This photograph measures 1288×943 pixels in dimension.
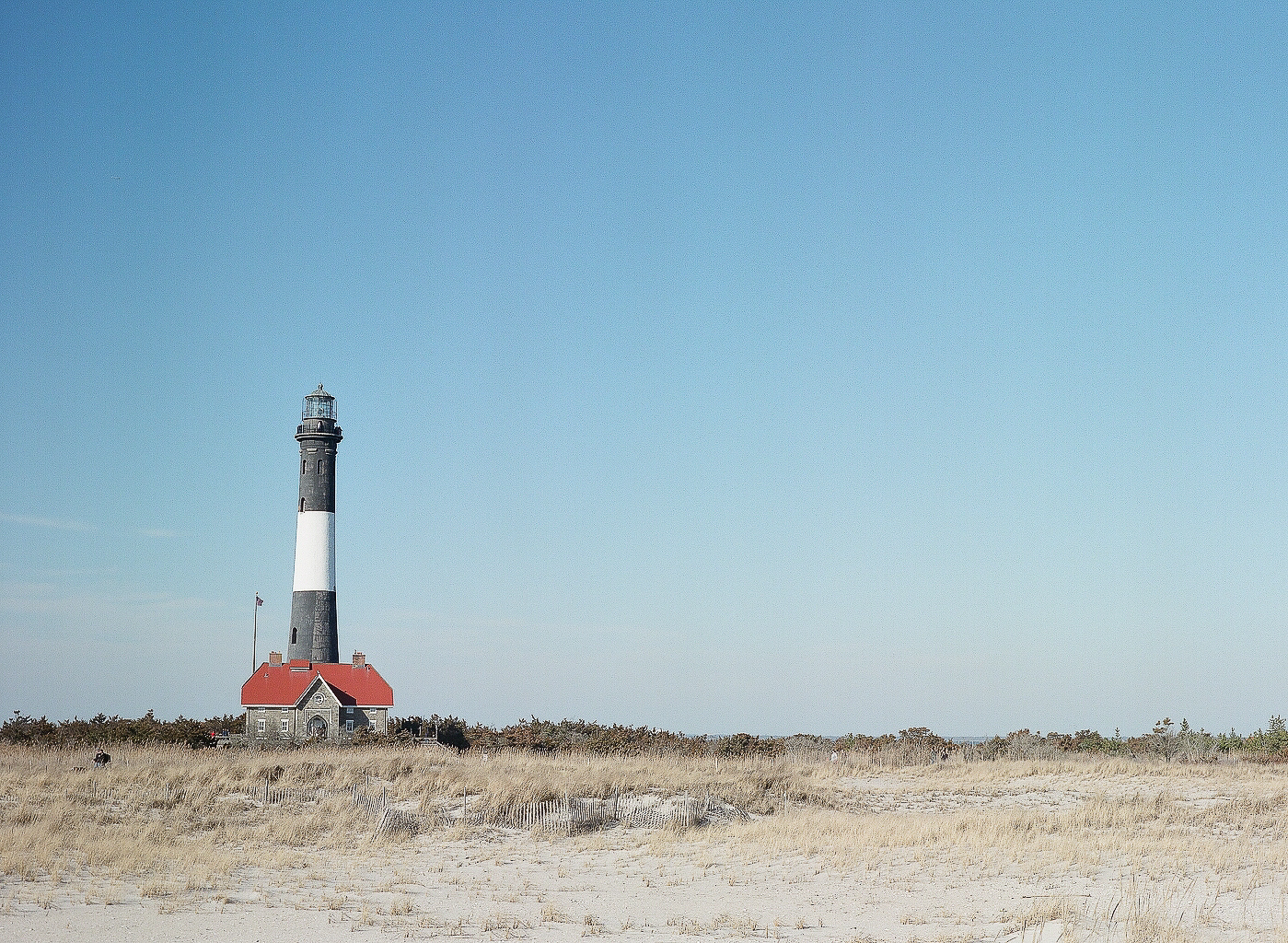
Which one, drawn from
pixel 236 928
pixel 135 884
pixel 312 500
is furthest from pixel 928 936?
pixel 312 500

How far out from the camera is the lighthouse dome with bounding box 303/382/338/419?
50469 mm

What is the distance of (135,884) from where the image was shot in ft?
51.2

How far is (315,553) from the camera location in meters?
47.7

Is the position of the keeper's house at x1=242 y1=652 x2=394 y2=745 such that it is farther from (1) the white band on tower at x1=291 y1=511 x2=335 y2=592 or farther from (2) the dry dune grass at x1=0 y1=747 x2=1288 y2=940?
(2) the dry dune grass at x1=0 y1=747 x2=1288 y2=940

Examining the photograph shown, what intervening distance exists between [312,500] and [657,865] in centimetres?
3304

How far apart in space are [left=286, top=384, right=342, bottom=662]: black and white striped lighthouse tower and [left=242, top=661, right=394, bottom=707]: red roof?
119 centimetres

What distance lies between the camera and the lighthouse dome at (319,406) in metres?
→ 50.5

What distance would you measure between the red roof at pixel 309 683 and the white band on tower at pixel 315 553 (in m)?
3.27

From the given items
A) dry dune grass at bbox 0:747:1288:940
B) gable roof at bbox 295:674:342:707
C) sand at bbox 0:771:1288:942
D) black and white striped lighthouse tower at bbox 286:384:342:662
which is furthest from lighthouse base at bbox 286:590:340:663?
sand at bbox 0:771:1288:942

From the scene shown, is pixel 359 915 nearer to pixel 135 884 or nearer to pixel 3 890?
pixel 135 884

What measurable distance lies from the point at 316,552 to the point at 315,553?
0.05 meters

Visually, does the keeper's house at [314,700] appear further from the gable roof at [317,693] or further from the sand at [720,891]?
the sand at [720,891]

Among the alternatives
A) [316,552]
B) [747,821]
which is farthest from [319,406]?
[747,821]

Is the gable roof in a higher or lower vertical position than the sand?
higher
